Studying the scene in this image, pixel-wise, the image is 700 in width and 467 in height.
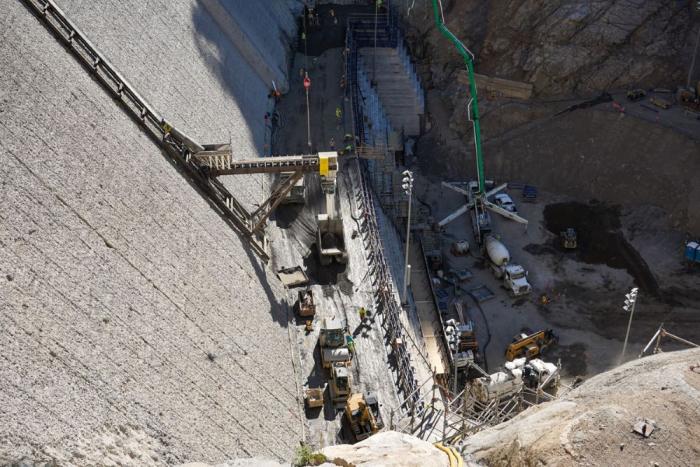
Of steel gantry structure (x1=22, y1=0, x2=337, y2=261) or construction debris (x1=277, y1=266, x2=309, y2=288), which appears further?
construction debris (x1=277, y1=266, x2=309, y2=288)

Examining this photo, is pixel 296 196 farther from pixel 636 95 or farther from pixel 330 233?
pixel 636 95

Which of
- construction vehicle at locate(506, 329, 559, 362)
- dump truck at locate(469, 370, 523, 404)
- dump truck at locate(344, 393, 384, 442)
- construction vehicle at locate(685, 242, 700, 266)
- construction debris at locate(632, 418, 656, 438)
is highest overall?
construction vehicle at locate(685, 242, 700, 266)

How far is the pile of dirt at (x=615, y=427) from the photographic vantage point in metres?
21.1

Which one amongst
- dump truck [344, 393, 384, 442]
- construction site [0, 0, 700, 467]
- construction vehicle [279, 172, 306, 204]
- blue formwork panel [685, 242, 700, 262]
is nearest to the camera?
construction site [0, 0, 700, 467]

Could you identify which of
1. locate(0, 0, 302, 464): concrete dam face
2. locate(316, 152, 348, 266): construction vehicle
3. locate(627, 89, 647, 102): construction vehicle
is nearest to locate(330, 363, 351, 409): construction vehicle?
locate(0, 0, 302, 464): concrete dam face

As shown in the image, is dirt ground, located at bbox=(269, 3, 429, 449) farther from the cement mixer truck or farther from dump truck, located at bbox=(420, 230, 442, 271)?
the cement mixer truck

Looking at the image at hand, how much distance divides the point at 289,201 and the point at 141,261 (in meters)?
15.9

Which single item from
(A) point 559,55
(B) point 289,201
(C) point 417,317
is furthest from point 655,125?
(B) point 289,201

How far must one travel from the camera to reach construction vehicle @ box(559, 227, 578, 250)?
5638 centimetres

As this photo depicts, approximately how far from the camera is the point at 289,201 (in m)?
49.2

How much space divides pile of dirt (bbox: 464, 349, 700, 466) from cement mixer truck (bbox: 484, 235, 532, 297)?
2832 cm

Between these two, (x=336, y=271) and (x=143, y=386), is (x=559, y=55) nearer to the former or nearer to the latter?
(x=336, y=271)

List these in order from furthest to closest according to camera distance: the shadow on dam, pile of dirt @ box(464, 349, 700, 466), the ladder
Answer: the shadow on dam
the ladder
pile of dirt @ box(464, 349, 700, 466)

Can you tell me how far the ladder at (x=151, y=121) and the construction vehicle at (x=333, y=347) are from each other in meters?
6.29
